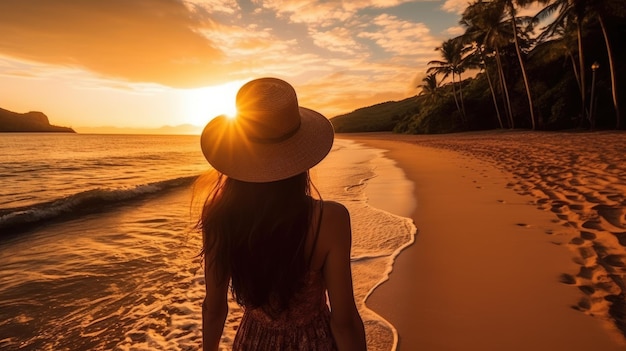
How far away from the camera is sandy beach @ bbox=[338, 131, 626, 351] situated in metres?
2.88

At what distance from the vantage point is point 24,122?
155 metres

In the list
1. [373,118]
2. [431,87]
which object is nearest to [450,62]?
[431,87]

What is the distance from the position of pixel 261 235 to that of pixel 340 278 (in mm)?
327

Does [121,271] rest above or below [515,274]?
below

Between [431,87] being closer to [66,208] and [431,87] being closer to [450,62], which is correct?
[450,62]

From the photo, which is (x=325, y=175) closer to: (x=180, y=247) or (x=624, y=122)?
(x=180, y=247)

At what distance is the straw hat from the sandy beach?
2.16 meters

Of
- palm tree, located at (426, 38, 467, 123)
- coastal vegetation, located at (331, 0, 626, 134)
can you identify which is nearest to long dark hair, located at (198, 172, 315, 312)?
coastal vegetation, located at (331, 0, 626, 134)

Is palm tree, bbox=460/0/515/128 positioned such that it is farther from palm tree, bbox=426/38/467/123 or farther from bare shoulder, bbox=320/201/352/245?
bare shoulder, bbox=320/201/352/245

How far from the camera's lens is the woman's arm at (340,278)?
4.23 feet

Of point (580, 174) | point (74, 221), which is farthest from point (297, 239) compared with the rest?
point (580, 174)

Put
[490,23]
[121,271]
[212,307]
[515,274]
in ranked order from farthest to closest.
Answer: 1. [490,23]
2. [121,271]
3. [515,274]
4. [212,307]

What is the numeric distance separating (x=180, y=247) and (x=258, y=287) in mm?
5042

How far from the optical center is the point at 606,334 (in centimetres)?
275
